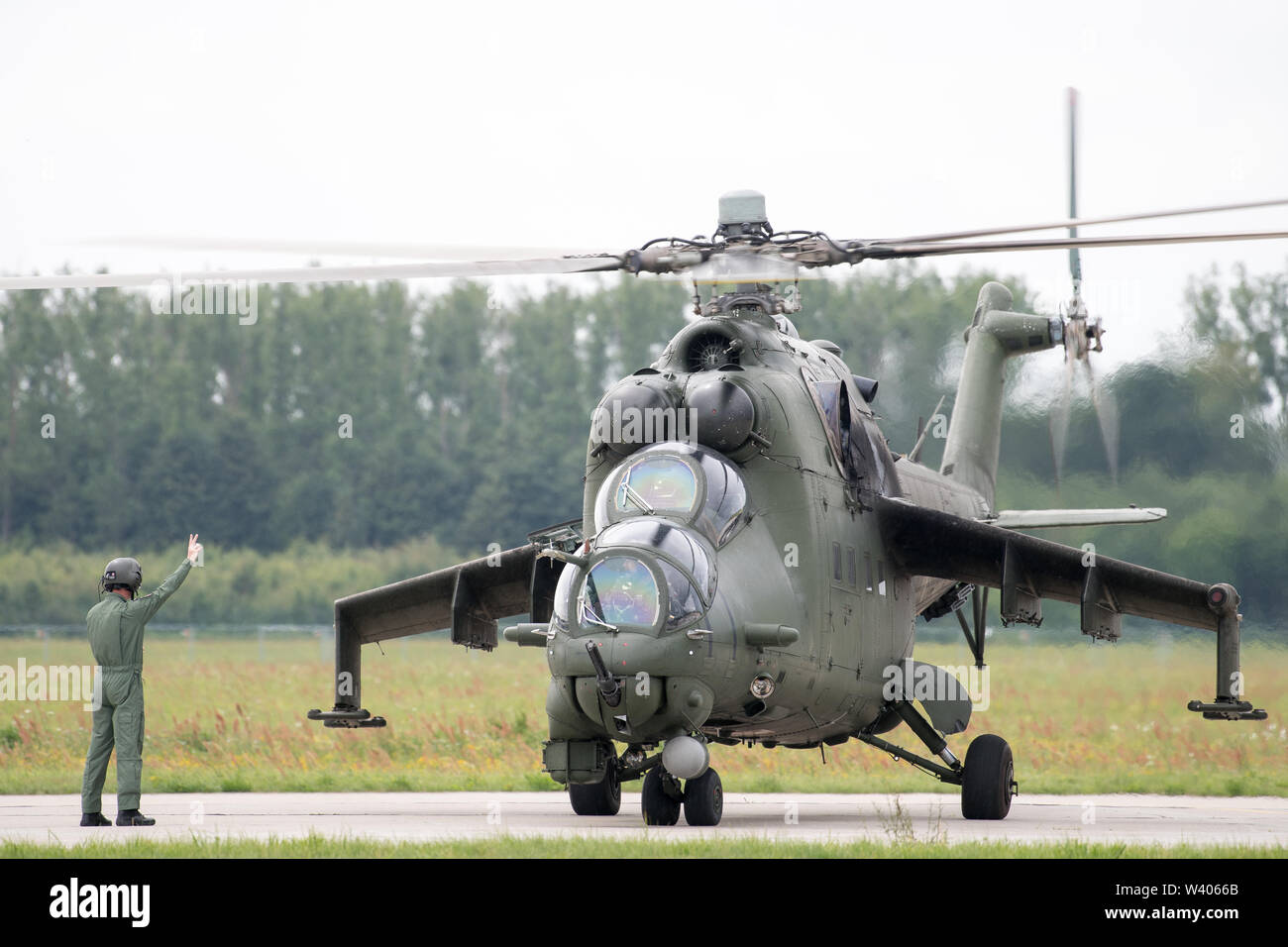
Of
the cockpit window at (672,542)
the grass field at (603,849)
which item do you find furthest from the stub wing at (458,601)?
the grass field at (603,849)

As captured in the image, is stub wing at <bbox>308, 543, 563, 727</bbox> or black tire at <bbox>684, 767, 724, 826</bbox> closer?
black tire at <bbox>684, 767, 724, 826</bbox>

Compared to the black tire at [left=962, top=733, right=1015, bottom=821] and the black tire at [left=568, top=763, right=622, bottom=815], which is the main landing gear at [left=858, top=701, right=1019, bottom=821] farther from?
the black tire at [left=568, top=763, right=622, bottom=815]

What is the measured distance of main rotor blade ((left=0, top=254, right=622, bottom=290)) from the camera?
11977mm

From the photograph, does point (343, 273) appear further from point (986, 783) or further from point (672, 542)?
point (986, 783)

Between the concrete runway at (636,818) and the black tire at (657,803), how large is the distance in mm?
168

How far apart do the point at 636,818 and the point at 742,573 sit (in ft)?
11.5

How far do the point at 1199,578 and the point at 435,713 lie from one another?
11.2 m

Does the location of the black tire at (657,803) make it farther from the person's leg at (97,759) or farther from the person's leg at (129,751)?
the person's leg at (97,759)

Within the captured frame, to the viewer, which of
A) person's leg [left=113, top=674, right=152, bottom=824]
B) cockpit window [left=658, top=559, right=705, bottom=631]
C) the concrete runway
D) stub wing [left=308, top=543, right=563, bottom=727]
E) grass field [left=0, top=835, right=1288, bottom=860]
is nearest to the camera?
grass field [left=0, top=835, right=1288, bottom=860]

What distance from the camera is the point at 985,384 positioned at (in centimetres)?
1922

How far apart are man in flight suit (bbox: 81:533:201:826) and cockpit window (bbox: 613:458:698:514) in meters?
3.28

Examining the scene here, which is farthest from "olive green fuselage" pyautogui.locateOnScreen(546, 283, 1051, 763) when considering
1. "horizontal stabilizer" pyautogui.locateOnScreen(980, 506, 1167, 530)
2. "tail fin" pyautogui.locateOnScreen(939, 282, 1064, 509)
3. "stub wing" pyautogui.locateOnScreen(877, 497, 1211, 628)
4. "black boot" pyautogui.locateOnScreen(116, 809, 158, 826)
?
"black boot" pyautogui.locateOnScreen(116, 809, 158, 826)
